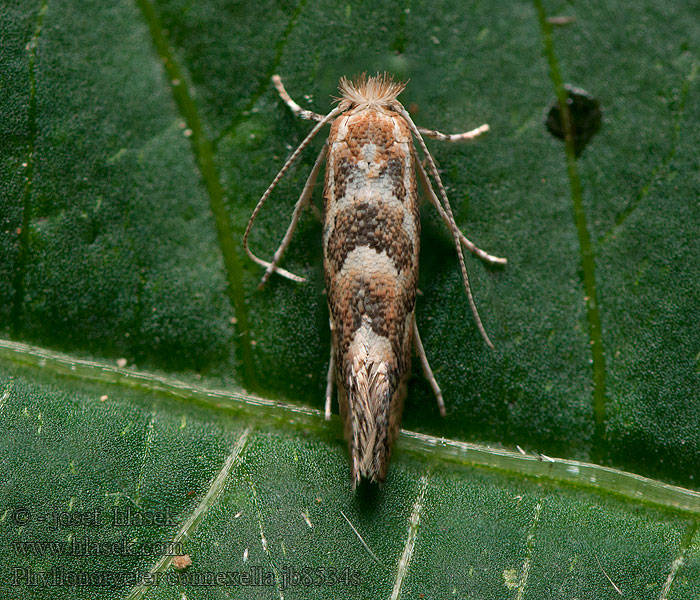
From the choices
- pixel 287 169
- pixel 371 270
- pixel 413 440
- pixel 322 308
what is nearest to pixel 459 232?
pixel 371 270

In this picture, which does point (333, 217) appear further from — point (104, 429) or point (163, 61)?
point (104, 429)

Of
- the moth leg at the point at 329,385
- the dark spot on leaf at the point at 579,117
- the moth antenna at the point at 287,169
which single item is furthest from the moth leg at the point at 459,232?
the moth leg at the point at 329,385

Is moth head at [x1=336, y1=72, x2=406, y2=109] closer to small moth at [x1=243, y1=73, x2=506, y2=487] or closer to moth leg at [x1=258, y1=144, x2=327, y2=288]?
small moth at [x1=243, y1=73, x2=506, y2=487]

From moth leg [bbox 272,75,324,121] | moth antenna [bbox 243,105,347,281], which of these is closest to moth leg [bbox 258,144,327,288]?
moth antenna [bbox 243,105,347,281]

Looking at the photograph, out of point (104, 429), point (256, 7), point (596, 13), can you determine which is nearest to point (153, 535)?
point (104, 429)

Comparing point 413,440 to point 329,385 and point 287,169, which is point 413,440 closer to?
point 329,385

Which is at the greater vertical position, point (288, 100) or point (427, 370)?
point (288, 100)

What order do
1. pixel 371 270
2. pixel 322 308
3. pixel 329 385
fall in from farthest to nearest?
pixel 322 308, pixel 329 385, pixel 371 270
